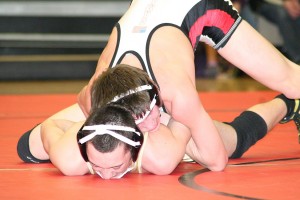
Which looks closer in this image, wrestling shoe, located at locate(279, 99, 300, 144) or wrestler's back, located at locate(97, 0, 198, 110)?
wrestler's back, located at locate(97, 0, 198, 110)

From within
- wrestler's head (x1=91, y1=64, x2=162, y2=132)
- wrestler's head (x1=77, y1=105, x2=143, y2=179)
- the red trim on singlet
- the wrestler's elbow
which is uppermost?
the red trim on singlet

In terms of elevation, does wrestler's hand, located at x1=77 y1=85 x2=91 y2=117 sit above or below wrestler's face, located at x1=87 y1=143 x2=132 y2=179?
above

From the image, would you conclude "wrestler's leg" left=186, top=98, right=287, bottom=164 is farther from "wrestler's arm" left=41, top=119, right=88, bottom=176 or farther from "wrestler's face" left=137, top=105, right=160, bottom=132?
"wrestler's arm" left=41, top=119, right=88, bottom=176

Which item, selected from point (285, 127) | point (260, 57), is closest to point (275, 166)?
point (260, 57)

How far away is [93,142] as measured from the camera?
315 centimetres

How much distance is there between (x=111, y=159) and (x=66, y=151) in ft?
1.09

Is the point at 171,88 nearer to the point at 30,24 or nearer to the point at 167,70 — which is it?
the point at 167,70

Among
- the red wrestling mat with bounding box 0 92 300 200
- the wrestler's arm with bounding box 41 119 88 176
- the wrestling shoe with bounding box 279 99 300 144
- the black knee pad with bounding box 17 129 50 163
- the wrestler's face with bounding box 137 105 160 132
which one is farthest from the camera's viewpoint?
the wrestling shoe with bounding box 279 99 300 144

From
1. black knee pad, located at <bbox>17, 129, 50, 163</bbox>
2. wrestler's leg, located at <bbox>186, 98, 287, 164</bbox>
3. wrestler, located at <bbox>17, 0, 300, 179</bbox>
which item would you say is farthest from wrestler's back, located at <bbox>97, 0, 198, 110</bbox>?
black knee pad, located at <bbox>17, 129, 50, 163</bbox>

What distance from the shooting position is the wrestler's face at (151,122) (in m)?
3.31

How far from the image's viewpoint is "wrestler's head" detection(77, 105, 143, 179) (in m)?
3.13

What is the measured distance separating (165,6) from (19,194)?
115cm

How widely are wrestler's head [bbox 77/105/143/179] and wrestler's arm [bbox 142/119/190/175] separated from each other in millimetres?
155

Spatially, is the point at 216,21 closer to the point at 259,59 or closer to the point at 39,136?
the point at 259,59
